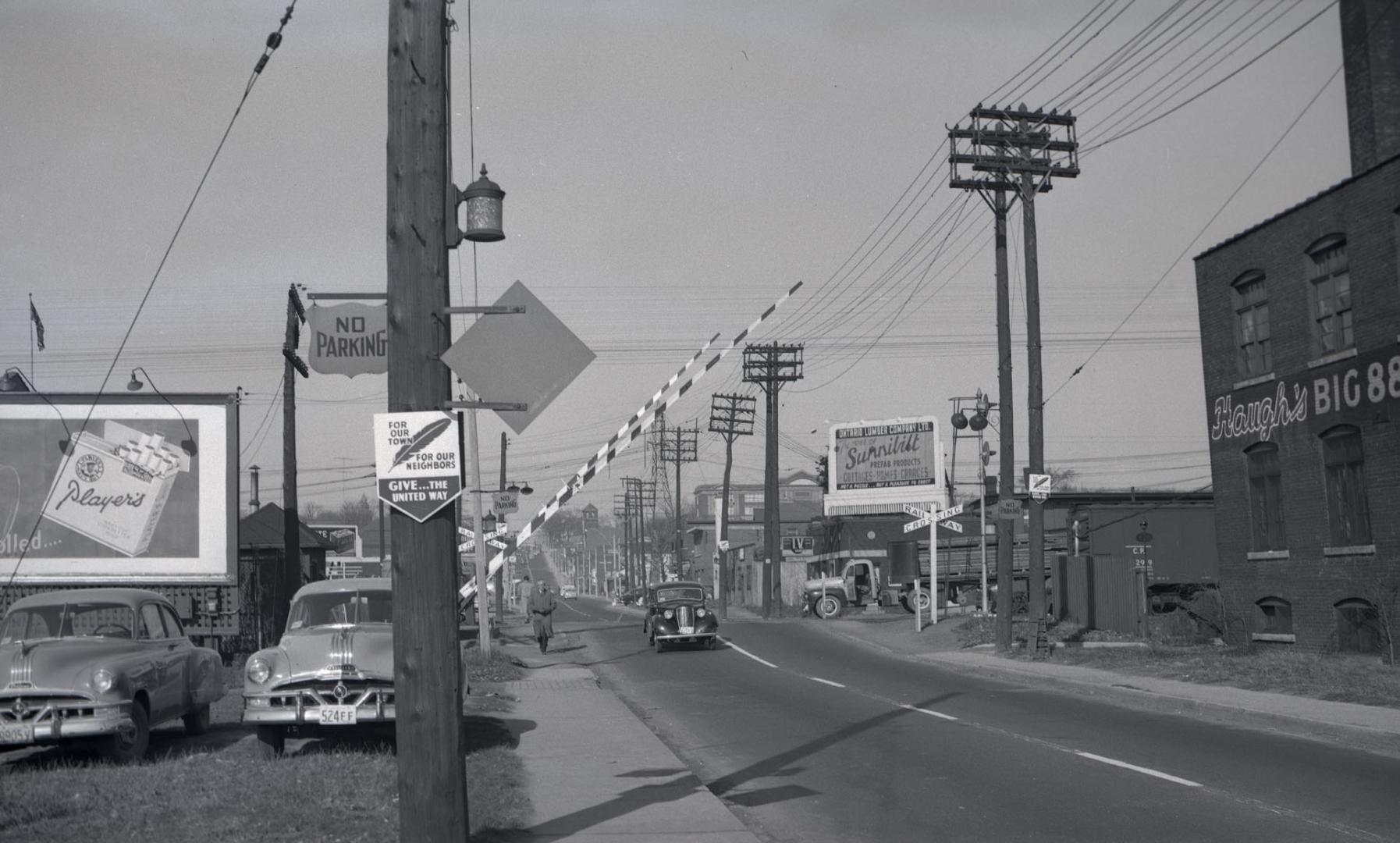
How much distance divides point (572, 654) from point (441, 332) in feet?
81.7

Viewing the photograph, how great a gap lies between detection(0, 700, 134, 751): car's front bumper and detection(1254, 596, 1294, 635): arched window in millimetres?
20995

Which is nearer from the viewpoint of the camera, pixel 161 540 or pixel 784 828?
pixel 784 828

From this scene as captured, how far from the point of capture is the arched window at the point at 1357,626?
74.5 feet

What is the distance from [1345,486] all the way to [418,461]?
2095 centimetres

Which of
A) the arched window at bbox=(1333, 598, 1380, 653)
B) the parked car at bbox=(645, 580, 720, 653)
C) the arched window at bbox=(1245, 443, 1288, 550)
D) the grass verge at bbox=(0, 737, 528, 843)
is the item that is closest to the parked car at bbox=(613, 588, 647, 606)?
the parked car at bbox=(645, 580, 720, 653)

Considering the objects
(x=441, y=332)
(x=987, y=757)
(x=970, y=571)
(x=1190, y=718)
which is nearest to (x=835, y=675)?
(x=1190, y=718)

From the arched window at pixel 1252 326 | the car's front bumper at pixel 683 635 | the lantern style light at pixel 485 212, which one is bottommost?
the car's front bumper at pixel 683 635

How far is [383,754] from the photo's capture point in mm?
12031

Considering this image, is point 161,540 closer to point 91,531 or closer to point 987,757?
point 91,531

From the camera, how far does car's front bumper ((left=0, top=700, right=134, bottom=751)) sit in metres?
11.4

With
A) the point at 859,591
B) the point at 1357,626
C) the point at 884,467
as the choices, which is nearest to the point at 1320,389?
the point at 1357,626

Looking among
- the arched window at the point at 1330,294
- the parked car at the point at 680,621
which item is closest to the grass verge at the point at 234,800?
the arched window at the point at 1330,294

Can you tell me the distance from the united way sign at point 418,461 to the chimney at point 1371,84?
72.8 ft

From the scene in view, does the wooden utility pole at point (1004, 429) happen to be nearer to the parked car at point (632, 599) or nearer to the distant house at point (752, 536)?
the distant house at point (752, 536)
